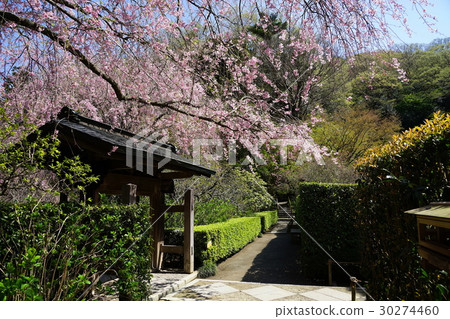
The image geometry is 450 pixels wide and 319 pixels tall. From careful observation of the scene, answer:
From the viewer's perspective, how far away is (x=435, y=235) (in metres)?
2.47

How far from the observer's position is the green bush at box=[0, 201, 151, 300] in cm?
281

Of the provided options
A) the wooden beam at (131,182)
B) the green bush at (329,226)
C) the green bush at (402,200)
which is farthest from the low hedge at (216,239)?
the green bush at (402,200)

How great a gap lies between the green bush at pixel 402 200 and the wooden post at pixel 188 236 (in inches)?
188

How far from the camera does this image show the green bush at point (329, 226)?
761cm

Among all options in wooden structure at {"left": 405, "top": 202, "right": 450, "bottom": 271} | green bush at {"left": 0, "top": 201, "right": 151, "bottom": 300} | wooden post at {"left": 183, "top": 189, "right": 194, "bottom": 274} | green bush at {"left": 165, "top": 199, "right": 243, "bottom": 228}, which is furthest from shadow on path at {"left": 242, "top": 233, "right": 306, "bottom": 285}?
wooden structure at {"left": 405, "top": 202, "right": 450, "bottom": 271}

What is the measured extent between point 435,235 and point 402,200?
0.53 metres

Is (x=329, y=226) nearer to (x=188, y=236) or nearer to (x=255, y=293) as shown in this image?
A: (x=255, y=293)

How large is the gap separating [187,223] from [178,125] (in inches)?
106

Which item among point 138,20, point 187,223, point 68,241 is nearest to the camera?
point 68,241

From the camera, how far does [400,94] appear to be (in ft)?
98.8

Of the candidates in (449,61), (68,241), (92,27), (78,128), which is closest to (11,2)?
(92,27)

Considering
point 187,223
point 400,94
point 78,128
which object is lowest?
point 187,223

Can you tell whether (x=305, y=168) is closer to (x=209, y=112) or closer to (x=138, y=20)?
(x=209, y=112)

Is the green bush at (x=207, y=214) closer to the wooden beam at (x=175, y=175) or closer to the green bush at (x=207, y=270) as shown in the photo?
the green bush at (x=207, y=270)
